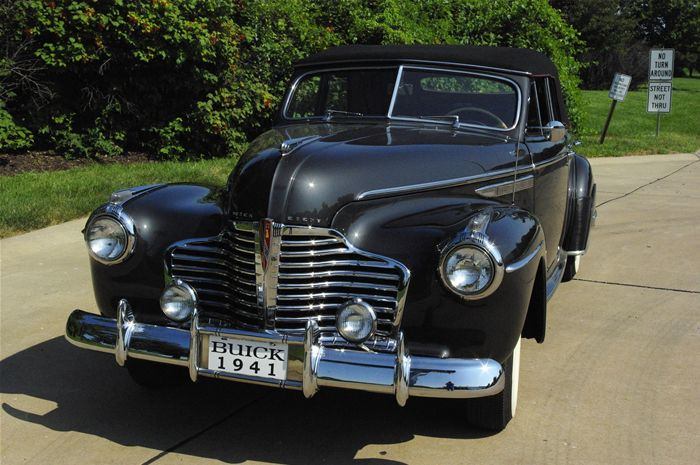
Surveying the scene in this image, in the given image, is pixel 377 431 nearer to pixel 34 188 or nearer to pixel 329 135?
pixel 329 135

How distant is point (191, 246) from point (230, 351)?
0.56 meters

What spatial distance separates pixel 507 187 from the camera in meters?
4.33

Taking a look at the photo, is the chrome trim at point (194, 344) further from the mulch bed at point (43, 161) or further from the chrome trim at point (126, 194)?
the mulch bed at point (43, 161)

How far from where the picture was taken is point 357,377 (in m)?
3.21

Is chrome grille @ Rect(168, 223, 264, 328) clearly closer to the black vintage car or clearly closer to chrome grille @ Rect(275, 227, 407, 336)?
the black vintage car

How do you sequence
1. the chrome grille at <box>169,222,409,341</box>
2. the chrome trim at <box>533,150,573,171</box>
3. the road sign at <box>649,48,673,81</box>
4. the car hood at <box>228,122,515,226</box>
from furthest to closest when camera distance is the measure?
the road sign at <box>649,48,673,81</box> < the chrome trim at <box>533,150,573,171</box> < the car hood at <box>228,122,515,226</box> < the chrome grille at <box>169,222,409,341</box>

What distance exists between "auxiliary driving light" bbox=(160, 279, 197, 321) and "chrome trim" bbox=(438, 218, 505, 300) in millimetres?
1069

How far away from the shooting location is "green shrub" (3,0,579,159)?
976 cm

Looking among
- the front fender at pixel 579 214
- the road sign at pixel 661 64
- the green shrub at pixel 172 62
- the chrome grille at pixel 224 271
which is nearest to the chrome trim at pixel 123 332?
the chrome grille at pixel 224 271

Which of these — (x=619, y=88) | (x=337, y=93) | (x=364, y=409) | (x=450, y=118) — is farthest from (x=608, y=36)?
(x=364, y=409)

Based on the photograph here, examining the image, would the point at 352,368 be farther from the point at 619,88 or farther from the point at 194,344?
the point at 619,88

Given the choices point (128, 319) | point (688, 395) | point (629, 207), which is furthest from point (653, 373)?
point (629, 207)

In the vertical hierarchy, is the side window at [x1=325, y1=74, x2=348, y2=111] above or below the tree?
above

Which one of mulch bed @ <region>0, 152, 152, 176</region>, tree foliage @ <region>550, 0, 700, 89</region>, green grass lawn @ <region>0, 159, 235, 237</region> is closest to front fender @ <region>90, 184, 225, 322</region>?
green grass lawn @ <region>0, 159, 235, 237</region>
